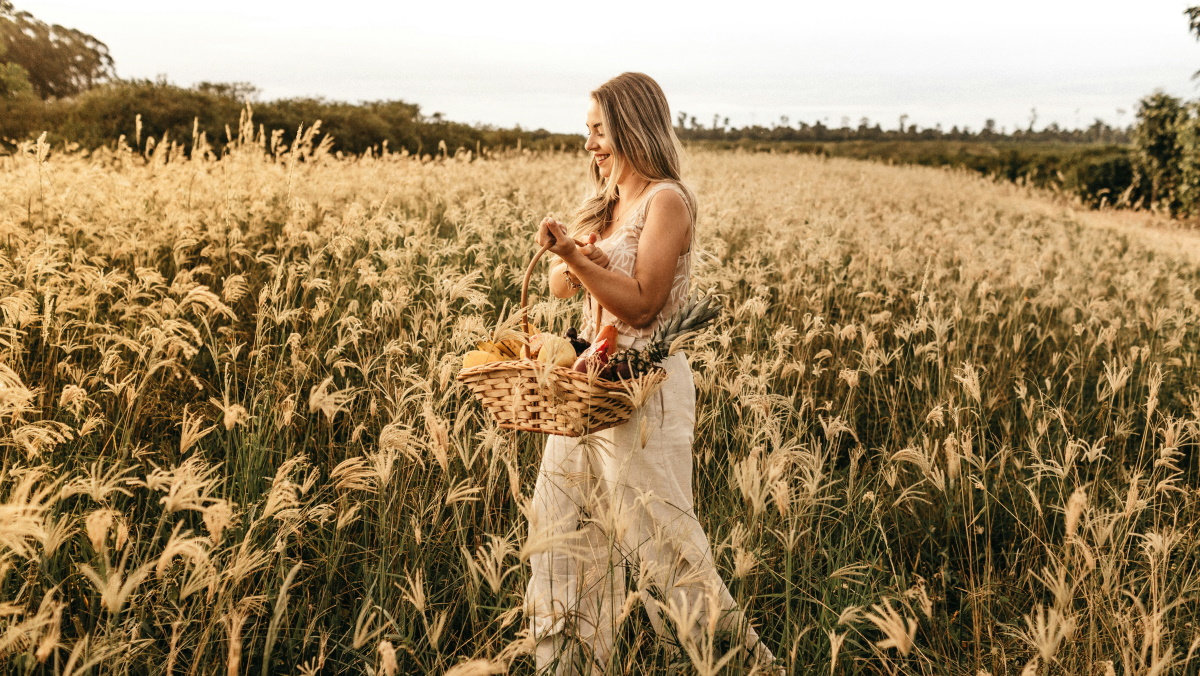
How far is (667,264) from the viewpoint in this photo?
2293 millimetres

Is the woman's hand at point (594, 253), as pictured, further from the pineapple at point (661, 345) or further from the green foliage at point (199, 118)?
the green foliage at point (199, 118)

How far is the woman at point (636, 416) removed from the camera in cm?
221

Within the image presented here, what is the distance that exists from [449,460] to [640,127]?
1.47 metres

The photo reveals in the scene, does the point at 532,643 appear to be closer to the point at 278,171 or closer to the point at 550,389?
the point at 550,389

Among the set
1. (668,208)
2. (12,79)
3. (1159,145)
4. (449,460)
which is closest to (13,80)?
(12,79)

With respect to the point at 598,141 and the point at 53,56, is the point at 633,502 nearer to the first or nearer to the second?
the point at 598,141

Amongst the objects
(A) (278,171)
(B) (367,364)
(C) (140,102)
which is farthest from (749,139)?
(B) (367,364)

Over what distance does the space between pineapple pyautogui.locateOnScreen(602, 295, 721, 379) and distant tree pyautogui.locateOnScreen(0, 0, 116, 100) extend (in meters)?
23.6

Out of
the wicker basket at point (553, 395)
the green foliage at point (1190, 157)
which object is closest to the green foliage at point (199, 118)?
the wicker basket at point (553, 395)

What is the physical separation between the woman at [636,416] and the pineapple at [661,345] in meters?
0.20

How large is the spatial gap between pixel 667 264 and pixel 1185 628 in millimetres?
2106

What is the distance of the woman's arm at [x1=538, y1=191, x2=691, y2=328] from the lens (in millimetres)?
2225

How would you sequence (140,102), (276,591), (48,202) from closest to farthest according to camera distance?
(276,591)
(48,202)
(140,102)

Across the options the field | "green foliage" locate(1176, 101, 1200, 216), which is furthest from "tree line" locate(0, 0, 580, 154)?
"green foliage" locate(1176, 101, 1200, 216)
